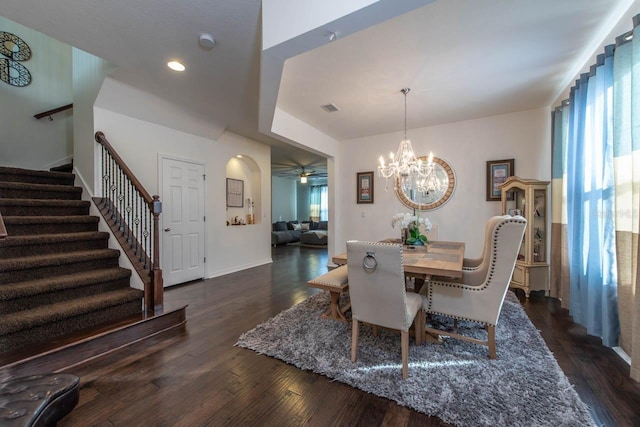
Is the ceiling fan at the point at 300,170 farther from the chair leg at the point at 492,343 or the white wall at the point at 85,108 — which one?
the chair leg at the point at 492,343

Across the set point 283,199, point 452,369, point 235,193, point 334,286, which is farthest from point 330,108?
point 283,199

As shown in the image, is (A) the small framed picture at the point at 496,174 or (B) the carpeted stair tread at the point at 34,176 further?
(A) the small framed picture at the point at 496,174

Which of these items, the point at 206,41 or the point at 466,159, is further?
the point at 466,159

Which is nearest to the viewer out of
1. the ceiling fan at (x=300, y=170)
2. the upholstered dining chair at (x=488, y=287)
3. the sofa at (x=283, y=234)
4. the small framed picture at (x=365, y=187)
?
the upholstered dining chair at (x=488, y=287)

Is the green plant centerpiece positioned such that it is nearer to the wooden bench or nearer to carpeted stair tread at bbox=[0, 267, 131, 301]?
the wooden bench

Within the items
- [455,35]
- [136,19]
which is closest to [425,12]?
[455,35]

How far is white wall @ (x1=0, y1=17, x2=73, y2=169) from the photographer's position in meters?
3.73

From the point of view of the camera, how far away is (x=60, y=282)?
2.38 meters

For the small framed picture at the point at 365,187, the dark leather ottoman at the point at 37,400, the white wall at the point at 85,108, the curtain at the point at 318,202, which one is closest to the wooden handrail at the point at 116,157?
the white wall at the point at 85,108

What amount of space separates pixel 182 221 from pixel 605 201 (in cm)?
501

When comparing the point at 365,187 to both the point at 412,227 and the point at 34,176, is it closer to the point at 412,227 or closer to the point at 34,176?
the point at 412,227

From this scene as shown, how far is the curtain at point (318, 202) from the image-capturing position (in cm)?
1162

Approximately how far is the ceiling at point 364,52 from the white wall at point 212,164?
633mm

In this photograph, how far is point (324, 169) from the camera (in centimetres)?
890
